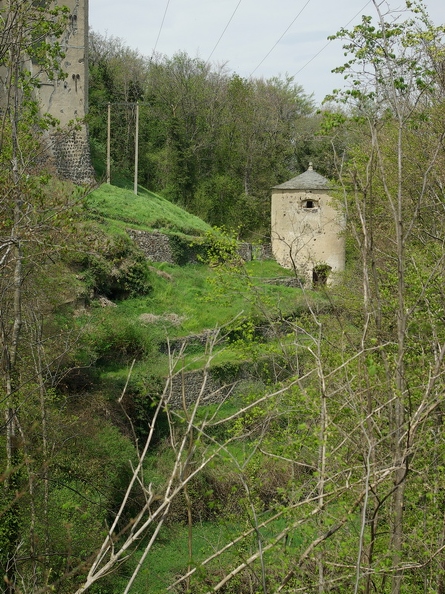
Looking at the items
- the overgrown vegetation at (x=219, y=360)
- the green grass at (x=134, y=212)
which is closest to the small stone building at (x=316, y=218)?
the overgrown vegetation at (x=219, y=360)

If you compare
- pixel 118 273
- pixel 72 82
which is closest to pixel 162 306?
pixel 118 273

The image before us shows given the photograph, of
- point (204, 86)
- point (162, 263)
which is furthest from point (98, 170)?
point (204, 86)

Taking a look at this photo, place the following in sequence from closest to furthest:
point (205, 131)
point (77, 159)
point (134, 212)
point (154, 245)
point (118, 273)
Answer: point (118, 273)
point (154, 245)
point (77, 159)
point (134, 212)
point (205, 131)

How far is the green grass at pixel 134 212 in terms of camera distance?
2372 centimetres

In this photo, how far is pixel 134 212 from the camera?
24.8 meters

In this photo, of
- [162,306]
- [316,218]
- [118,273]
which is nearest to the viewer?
[118,273]

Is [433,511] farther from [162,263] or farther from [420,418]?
[162,263]

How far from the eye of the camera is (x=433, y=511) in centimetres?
598

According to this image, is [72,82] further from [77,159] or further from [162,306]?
[162,306]

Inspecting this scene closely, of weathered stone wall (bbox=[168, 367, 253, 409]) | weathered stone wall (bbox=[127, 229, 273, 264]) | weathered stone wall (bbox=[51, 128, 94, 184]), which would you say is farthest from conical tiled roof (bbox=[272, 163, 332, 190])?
weathered stone wall (bbox=[168, 367, 253, 409])

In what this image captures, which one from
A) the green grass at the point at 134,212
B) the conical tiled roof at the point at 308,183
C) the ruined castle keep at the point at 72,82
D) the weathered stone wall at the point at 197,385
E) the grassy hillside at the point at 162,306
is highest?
the ruined castle keep at the point at 72,82

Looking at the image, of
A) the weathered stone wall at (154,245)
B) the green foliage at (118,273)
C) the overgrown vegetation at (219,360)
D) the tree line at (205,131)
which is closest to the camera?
the overgrown vegetation at (219,360)

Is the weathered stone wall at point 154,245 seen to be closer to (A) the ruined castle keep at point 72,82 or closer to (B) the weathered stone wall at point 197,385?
(A) the ruined castle keep at point 72,82

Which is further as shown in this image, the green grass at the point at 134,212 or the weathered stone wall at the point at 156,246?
the green grass at the point at 134,212
